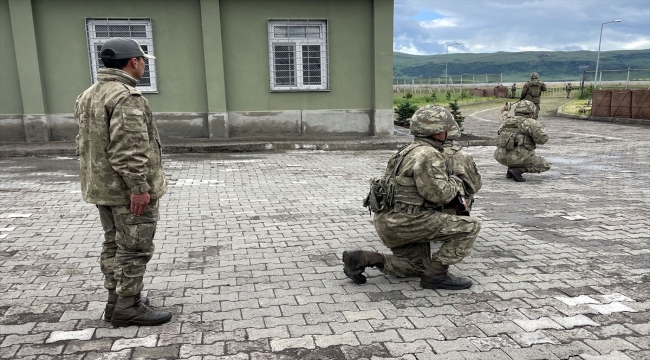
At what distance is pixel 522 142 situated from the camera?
27.1ft

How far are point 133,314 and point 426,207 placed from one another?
2214 mm

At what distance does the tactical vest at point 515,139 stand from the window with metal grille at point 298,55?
6177 millimetres

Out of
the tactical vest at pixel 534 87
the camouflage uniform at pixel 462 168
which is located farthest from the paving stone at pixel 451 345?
the tactical vest at pixel 534 87

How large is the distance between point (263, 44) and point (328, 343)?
1110 centimetres

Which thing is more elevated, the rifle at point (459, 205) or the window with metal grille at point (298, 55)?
the window with metal grille at point (298, 55)

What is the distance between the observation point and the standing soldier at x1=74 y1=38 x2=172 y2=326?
9.92 feet

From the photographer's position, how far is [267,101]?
13344 mm

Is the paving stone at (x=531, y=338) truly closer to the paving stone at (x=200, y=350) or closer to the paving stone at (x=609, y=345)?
the paving stone at (x=609, y=345)

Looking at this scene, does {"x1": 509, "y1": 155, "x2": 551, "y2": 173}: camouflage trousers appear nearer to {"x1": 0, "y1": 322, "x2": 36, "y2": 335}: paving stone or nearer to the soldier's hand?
the soldier's hand

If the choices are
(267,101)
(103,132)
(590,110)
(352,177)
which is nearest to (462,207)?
(103,132)

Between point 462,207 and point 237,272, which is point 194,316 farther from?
point 462,207

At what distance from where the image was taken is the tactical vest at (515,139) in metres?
8.29

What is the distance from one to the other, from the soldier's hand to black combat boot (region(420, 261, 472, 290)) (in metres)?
2.17

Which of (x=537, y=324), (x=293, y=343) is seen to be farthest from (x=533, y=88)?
(x=293, y=343)
